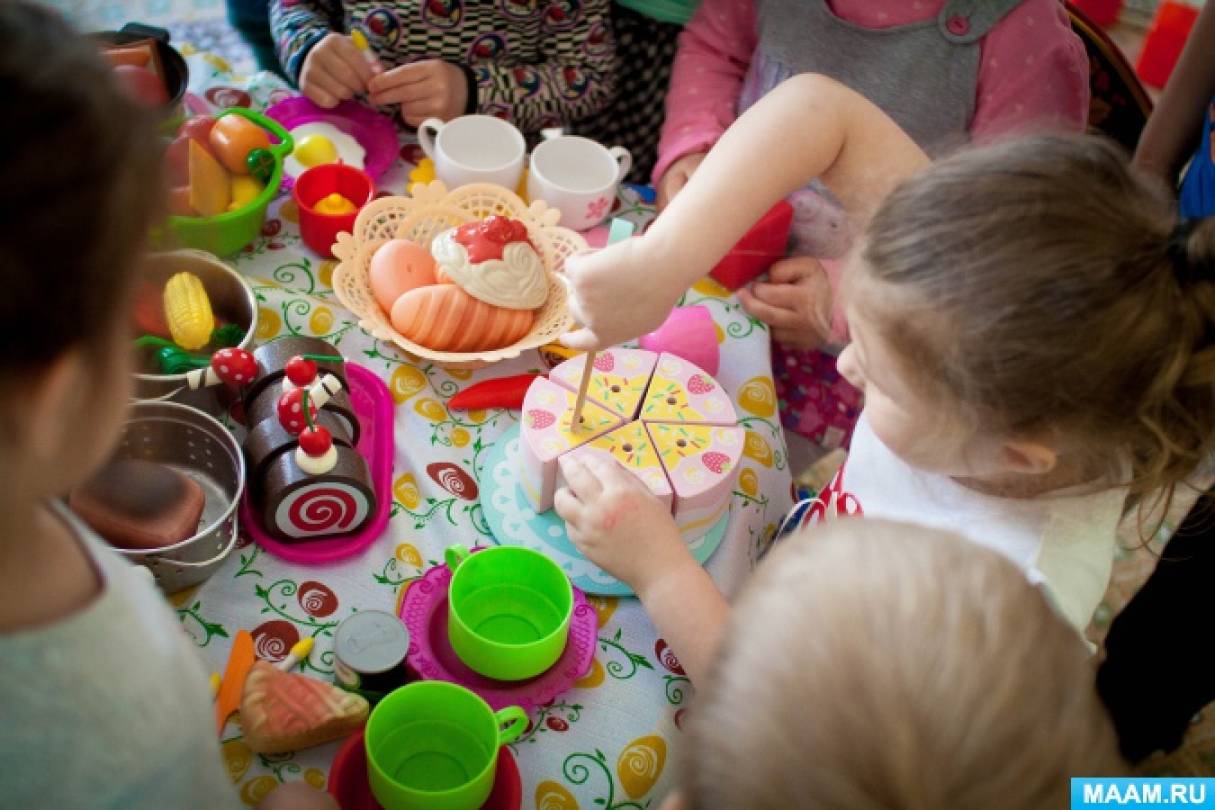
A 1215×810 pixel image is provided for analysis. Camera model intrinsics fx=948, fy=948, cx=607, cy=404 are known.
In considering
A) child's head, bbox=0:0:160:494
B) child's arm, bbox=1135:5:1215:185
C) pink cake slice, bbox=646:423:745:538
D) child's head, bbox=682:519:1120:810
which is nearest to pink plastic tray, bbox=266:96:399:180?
pink cake slice, bbox=646:423:745:538

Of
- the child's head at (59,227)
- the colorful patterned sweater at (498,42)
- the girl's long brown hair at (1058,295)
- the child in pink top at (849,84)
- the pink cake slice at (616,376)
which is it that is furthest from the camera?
the colorful patterned sweater at (498,42)

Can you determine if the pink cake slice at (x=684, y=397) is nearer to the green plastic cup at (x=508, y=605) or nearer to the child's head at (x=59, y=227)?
the green plastic cup at (x=508, y=605)

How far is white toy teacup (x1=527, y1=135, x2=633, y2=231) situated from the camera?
121cm

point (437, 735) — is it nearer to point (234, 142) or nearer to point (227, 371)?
point (227, 371)

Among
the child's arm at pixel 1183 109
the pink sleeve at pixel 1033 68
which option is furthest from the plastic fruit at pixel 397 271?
the child's arm at pixel 1183 109

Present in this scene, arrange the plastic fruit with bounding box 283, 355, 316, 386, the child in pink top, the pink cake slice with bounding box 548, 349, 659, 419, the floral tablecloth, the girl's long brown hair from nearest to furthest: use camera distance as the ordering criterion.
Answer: the girl's long brown hair, the floral tablecloth, the plastic fruit with bounding box 283, 355, 316, 386, the pink cake slice with bounding box 548, 349, 659, 419, the child in pink top

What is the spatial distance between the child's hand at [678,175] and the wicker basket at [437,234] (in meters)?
0.22

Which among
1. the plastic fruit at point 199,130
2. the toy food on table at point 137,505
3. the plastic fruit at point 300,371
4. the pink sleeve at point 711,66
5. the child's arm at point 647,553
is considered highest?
the pink sleeve at point 711,66

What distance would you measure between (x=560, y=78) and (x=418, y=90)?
26 centimetres

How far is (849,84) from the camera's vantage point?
55.4 inches

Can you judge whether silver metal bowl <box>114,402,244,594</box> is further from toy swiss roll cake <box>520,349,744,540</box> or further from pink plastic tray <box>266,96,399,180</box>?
pink plastic tray <box>266,96,399,180</box>

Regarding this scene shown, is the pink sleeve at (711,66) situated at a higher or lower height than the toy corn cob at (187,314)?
higher

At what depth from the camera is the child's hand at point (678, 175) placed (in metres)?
1.35

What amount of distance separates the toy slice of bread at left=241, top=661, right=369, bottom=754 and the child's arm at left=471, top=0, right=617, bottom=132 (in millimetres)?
930
